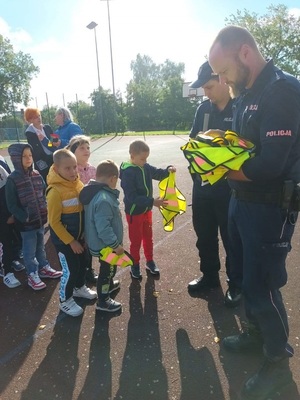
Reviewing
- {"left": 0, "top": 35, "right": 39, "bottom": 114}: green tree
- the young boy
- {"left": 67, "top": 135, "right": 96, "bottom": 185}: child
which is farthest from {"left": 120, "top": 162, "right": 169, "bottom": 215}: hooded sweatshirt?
{"left": 0, "top": 35, "right": 39, "bottom": 114}: green tree

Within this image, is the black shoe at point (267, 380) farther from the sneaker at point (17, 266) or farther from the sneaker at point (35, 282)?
the sneaker at point (17, 266)

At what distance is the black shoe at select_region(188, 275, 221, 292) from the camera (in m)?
3.68

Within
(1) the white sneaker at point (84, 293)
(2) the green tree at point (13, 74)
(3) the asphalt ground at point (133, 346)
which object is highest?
(2) the green tree at point (13, 74)

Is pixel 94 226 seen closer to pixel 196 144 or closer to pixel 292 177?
pixel 196 144

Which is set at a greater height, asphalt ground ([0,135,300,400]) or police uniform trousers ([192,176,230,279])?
police uniform trousers ([192,176,230,279])

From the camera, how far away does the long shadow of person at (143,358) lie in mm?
2412

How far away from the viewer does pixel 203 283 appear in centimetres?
373

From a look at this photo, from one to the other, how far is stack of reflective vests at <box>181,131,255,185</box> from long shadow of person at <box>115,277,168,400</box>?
5.15ft

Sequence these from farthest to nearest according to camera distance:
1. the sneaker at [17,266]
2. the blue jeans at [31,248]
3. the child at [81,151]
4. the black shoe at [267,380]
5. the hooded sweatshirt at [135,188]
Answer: the sneaker at [17,266]
the child at [81,151]
the blue jeans at [31,248]
the hooded sweatshirt at [135,188]
the black shoe at [267,380]

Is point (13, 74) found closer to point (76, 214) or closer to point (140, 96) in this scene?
point (140, 96)

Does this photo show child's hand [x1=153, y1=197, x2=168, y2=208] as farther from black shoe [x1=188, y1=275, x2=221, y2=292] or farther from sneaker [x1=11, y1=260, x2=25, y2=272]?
sneaker [x1=11, y1=260, x2=25, y2=272]

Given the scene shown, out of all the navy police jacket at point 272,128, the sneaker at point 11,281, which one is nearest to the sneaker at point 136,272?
the sneaker at point 11,281

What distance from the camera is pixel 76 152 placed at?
3.94 m

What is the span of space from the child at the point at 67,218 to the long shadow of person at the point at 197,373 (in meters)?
1.16
